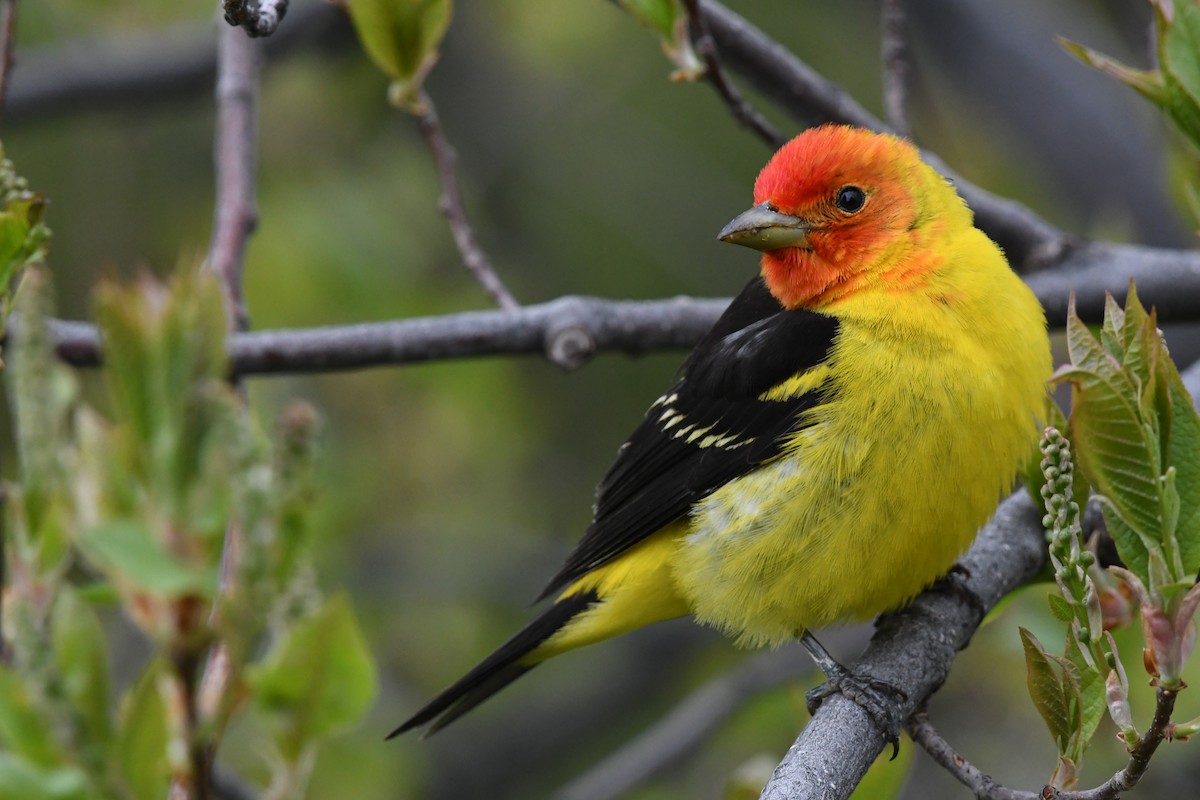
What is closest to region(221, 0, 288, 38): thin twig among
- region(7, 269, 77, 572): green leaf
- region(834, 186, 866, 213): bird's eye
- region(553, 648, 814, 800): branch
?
region(7, 269, 77, 572): green leaf

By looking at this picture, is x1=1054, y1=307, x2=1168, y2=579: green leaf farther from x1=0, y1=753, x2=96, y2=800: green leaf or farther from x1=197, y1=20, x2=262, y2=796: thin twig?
x1=197, y1=20, x2=262, y2=796: thin twig

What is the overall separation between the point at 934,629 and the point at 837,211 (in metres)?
1.07

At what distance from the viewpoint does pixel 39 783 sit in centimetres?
128

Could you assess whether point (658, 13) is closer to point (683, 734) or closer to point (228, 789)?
point (228, 789)

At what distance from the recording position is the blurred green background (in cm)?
527

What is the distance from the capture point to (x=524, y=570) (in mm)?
5746

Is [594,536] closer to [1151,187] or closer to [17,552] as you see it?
[17,552]

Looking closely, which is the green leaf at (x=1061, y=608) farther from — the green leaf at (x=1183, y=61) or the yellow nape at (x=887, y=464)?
the yellow nape at (x=887, y=464)

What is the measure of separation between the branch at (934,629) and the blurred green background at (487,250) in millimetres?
1389

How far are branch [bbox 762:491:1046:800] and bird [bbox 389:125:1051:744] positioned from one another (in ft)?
0.27

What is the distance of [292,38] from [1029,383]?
3.29 meters

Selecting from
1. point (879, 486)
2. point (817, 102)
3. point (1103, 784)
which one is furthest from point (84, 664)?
point (817, 102)

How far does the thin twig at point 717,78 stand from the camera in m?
3.03

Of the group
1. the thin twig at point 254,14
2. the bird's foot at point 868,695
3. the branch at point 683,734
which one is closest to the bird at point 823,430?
the bird's foot at point 868,695
